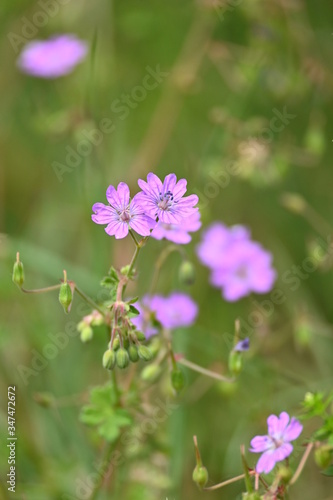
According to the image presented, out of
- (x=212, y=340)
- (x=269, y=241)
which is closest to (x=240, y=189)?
(x=269, y=241)

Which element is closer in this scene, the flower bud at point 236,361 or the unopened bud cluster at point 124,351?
the unopened bud cluster at point 124,351

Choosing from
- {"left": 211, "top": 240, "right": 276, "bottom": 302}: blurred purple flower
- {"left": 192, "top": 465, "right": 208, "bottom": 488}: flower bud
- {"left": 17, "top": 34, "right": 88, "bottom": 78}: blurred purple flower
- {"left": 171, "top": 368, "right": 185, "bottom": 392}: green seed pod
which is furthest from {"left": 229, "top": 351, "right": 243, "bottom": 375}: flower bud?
{"left": 17, "top": 34, "right": 88, "bottom": 78}: blurred purple flower

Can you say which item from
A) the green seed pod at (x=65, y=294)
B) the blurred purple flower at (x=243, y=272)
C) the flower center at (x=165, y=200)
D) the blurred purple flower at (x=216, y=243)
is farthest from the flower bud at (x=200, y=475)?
the blurred purple flower at (x=216, y=243)

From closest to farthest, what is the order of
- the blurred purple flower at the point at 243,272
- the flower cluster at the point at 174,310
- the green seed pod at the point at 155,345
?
the green seed pod at the point at 155,345
the flower cluster at the point at 174,310
the blurred purple flower at the point at 243,272

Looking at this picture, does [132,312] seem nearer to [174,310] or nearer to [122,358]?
[122,358]

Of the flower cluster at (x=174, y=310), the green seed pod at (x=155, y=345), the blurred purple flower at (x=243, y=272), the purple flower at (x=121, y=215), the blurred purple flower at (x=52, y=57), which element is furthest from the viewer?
the blurred purple flower at (x=52, y=57)

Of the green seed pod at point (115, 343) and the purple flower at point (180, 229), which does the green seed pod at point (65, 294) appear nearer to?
the green seed pod at point (115, 343)
